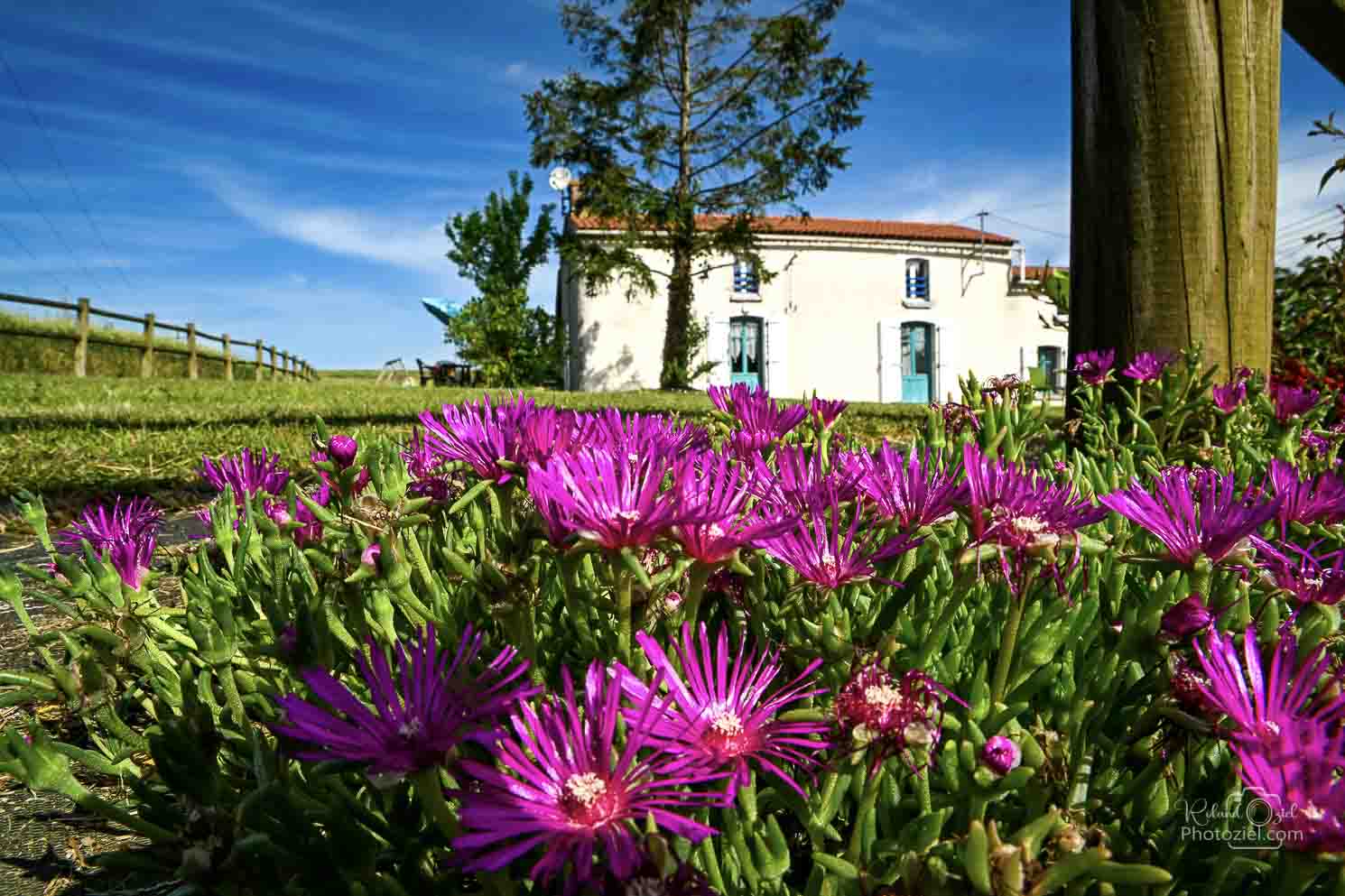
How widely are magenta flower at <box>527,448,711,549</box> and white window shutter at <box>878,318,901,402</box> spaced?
22630 millimetres

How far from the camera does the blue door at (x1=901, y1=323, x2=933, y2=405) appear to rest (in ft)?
75.7

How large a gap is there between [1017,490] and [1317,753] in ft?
0.95

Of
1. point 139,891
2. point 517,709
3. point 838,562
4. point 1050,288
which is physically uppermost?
point 1050,288

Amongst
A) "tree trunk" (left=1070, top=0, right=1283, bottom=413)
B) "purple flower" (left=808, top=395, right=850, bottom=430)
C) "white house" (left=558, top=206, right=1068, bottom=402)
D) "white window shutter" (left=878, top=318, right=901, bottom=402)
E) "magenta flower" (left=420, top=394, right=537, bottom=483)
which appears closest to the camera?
"magenta flower" (left=420, top=394, right=537, bottom=483)

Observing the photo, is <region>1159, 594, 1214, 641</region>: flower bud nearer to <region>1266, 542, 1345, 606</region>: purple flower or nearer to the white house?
<region>1266, 542, 1345, 606</region>: purple flower

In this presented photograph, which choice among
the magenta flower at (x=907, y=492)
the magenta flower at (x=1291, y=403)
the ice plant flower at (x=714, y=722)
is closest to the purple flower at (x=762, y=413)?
the magenta flower at (x=907, y=492)

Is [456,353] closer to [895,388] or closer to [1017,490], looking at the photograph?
[895,388]

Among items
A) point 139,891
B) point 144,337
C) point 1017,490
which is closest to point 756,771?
point 1017,490

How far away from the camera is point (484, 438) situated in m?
0.84

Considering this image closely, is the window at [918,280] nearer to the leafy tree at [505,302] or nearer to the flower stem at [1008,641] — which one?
the leafy tree at [505,302]

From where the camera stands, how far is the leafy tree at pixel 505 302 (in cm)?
2080

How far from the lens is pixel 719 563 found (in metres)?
0.63

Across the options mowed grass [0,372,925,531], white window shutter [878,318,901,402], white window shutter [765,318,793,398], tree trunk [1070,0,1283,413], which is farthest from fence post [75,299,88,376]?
white window shutter [878,318,901,402]

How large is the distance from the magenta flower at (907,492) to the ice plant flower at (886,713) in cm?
21
